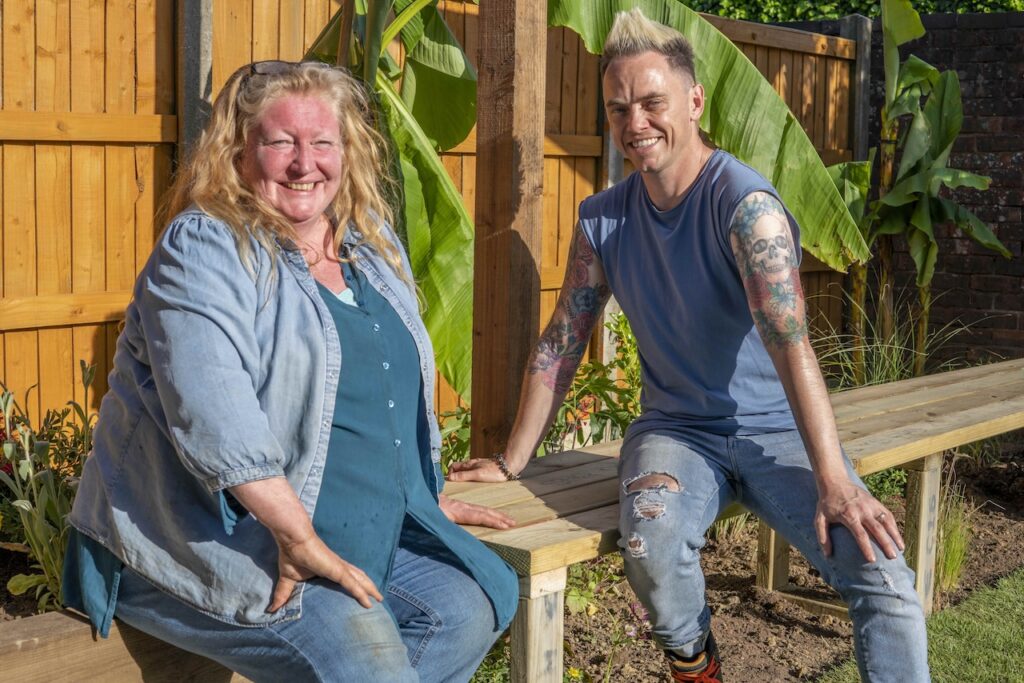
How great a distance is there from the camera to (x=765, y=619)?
14.5 ft

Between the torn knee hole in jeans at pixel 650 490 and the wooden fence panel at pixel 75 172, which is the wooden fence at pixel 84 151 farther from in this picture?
the torn knee hole in jeans at pixel 650 490

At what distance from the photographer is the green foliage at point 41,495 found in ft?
11.3

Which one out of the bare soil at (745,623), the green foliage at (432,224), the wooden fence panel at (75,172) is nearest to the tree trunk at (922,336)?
the bare soil at (745,623)

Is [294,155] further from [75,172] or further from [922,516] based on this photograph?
[75,172]

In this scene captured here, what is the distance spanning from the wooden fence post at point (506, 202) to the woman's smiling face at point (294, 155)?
101cm

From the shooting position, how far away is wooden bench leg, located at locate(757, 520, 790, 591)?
4.46 meters

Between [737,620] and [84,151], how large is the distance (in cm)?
303

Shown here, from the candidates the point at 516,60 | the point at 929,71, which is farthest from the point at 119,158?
the point at 929,71

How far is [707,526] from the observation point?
9.65 feet

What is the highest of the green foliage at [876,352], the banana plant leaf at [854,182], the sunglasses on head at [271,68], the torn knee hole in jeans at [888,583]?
the sunglasses on head at [271,68]

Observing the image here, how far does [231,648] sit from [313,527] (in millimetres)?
254

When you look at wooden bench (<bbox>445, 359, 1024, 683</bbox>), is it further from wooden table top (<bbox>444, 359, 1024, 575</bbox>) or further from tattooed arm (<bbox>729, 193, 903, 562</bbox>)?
tattooed arm (<bbox>729, 193, 903, 562</bbox>)

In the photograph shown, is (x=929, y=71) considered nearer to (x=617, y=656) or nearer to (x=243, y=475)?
(x=617, y=656)

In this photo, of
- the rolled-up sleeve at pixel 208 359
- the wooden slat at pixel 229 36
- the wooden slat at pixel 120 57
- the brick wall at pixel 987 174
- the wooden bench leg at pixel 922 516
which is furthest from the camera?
the brick wall at pixel 987 174
